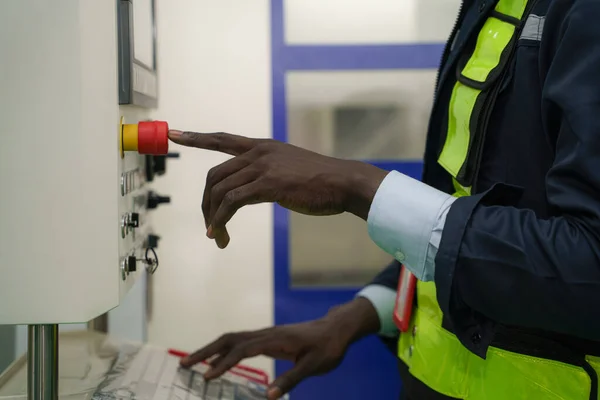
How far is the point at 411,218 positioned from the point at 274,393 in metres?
0.47

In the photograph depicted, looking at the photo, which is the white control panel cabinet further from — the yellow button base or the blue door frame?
the blue door frame

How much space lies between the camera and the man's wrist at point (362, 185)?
0.63m

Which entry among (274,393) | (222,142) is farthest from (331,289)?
(222,142)

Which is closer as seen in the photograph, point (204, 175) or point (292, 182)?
point (292, 182)

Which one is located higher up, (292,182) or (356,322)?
(292,182)

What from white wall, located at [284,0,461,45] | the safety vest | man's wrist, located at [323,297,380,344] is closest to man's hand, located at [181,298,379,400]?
man's wrist, located at [323,297,380,344]

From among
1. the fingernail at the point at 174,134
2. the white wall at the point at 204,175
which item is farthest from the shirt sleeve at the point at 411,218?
the white wall at the point at 204,175

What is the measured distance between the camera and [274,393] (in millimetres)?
949

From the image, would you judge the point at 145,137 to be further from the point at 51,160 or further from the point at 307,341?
the point at 307,341

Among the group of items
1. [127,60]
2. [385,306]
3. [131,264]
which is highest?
[127,60]

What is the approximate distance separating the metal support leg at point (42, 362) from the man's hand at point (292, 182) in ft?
0.81

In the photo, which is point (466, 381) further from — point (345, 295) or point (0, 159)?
point (345, 295)

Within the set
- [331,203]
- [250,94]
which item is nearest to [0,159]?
[331,203]

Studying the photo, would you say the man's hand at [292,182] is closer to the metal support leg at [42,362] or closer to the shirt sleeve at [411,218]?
the shirt sleeve at [411,218]
